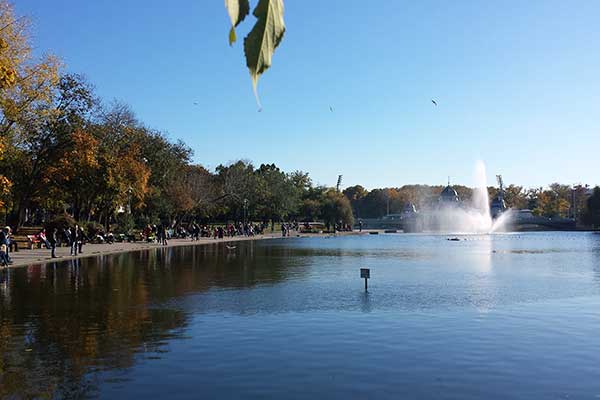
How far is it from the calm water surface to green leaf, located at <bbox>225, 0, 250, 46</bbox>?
320 inches

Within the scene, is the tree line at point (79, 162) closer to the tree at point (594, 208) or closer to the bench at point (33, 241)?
the bench at point (33, 241)

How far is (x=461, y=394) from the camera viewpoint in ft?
29.1

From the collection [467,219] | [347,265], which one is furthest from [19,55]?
[467,219]

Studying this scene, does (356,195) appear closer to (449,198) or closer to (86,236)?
(449,198)

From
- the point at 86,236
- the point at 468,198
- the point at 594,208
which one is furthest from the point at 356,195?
the point at 86,236

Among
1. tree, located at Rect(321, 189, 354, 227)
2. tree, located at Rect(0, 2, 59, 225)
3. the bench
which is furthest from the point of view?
tree, located at Rect(321, 189, 354, 227)

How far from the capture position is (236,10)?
3.88ft

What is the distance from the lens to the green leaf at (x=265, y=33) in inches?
45.8

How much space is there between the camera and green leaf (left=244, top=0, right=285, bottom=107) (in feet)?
3.82

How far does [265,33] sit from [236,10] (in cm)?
7

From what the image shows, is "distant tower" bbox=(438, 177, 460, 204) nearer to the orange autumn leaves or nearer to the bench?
the orange autumn leaves

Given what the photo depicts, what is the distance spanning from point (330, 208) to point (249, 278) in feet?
298

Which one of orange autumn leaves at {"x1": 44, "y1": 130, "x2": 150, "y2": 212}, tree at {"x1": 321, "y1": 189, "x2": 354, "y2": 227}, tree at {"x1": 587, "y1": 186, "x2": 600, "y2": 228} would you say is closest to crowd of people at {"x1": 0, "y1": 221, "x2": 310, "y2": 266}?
orange autumn leaves at {"x1": 44, "y1": 130, "x2": 150, "y2": 212}

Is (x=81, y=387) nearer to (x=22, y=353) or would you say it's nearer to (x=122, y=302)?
(x=22, y=353)
